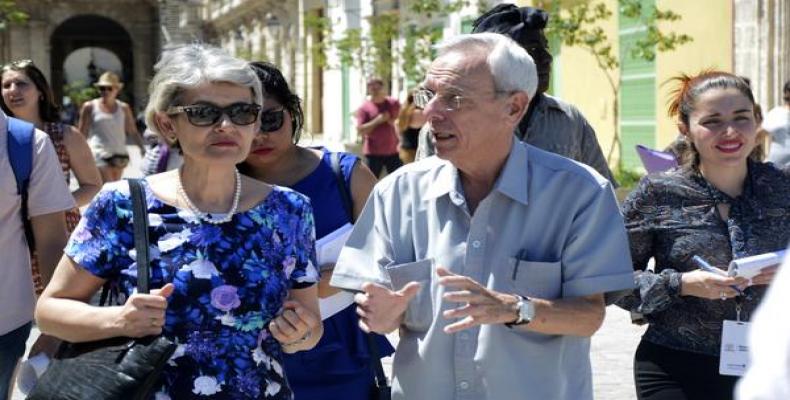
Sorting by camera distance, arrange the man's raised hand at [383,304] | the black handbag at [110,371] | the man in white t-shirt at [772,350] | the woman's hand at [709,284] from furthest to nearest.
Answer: the woman's hand at [709,284], the man's raised hand at [383,304], the black handbag at [110,371], the man in white t-shirt at [772,350]

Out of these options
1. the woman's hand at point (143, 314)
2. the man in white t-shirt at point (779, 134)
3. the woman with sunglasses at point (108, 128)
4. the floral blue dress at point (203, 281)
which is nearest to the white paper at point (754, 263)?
the floral blue dress at point (203, 281)

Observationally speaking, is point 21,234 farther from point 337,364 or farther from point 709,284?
point 709,284

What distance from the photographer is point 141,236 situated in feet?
10.9

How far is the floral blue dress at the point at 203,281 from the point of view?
3.31 meters

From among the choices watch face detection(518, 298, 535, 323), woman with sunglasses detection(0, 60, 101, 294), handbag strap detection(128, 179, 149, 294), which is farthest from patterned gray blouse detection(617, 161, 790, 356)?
woman with sunglasses detection(0, 60, 101, 294)

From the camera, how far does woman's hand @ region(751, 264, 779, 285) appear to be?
150 inches

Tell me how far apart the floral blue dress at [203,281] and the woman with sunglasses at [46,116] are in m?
3.00

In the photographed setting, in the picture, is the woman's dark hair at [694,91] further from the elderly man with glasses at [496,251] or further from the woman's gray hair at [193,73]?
the woman's gray hair at [193,73]

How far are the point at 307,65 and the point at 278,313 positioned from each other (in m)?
32.9

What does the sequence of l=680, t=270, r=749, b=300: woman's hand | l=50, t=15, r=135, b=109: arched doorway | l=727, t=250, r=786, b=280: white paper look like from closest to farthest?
l=727, t=250, r=786, b=280: white paper → l=680, t=270, r=749, b=300: woman's hand → l=50, t=15, r=135, b=109: arched doorway

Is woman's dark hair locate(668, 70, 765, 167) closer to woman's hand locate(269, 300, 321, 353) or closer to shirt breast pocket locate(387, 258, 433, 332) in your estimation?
shirt breast pocket locate(387, 258, 433, 332)

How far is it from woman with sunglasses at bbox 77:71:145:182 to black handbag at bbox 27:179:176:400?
11.6 meters

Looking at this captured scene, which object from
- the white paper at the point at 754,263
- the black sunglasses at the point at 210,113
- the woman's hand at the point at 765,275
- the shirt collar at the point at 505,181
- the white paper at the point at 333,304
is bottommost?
the white paper at the point at 333,304

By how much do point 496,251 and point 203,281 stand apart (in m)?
0.68
